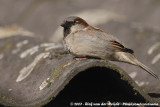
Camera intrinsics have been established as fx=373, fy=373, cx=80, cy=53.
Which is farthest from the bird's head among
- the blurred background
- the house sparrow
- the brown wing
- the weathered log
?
the blurred background

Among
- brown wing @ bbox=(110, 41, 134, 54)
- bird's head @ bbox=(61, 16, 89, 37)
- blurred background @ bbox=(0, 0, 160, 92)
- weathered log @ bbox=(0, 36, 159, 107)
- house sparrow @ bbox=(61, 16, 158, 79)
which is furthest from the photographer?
blurred background @ bbox=(0, 0, 160, 92)

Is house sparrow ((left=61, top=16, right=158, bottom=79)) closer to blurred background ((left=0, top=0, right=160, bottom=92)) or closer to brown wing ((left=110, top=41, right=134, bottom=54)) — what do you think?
brown wing ((left=110, top=41, right=134, bottom=54))

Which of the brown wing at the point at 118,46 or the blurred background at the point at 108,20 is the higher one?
the blurred background at the point at 108,20

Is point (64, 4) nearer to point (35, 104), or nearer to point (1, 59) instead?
point (1, 59)

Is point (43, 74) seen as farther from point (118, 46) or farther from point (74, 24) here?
point (118, 46)

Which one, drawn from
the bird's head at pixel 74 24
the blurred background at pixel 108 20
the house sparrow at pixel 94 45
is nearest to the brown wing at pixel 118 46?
the house sparrow at pixel 94 45

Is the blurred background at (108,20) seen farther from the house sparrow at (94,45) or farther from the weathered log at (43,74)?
the weathered log at (43,74)

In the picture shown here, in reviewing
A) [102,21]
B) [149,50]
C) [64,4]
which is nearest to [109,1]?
[64,4]
